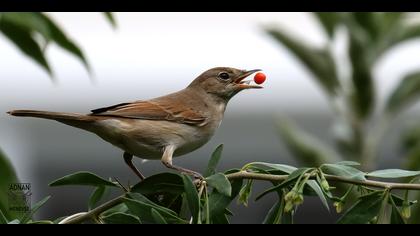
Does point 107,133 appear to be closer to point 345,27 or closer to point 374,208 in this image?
point 374,208

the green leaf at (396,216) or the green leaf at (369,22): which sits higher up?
the green leaf at (369,22)

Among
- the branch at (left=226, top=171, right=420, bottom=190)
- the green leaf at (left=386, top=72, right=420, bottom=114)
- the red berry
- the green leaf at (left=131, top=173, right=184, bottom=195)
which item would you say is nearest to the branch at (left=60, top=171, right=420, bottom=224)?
the branch at (left=226, top=171, right=420, bottom=190)

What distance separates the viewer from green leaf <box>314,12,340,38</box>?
627cm

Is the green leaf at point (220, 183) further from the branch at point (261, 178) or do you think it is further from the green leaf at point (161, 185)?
the green leaf at point (161, 185)

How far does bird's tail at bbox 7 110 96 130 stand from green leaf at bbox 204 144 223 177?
2.92 feet

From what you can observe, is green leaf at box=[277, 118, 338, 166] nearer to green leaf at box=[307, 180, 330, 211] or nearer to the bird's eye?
the bird's eye

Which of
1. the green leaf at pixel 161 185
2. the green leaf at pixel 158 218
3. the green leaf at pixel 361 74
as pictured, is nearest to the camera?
the green leaf at pixel 158 218

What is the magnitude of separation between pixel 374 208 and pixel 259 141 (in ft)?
34.0

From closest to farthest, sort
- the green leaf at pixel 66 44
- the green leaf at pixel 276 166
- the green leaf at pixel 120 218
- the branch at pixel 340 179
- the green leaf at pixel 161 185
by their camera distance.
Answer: the branch at pixel 340 179 → the green leaf at pixel 120 218 → the green leaf at pixel 276 166 → the green leaf at pixel 161 185 → the green leaf at pixel 66 44

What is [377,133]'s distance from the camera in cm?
622

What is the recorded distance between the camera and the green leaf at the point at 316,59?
6.40 meters

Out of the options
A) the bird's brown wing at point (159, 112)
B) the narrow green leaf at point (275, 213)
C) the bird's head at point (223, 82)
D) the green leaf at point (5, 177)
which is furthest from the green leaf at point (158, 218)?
the bird's head at point (223, 82)
